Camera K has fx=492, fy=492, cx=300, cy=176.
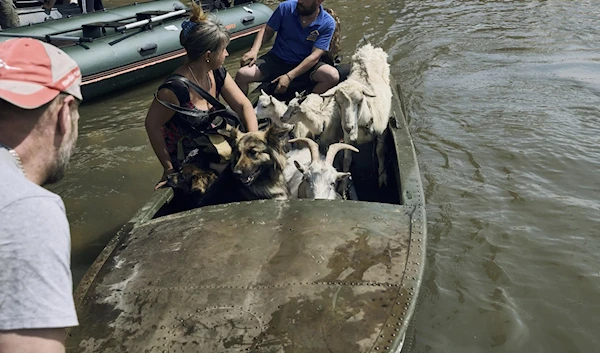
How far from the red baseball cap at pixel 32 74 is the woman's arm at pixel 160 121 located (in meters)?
2.56

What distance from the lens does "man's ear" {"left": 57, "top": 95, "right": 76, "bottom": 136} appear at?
156 centimetres

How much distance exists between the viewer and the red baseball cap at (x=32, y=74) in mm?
1432

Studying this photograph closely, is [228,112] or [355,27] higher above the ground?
[228,112]

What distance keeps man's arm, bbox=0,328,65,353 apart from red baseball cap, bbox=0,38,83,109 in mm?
637

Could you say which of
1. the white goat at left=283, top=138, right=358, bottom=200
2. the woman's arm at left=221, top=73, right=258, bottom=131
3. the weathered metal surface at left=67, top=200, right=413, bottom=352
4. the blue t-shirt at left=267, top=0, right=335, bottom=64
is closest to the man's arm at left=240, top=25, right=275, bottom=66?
the blue t-shirt at left=267, top=0, right=335, bottom=64

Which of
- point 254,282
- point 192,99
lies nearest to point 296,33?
point 192,99

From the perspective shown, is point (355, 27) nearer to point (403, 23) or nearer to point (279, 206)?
point (403, 23)

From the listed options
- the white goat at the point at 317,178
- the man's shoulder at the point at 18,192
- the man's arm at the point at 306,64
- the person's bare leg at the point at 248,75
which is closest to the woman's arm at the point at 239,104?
the white goat at the point at 317,178

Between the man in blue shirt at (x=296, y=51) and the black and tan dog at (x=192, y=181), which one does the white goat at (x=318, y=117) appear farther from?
the black and tan dog at (x=192, y=181)

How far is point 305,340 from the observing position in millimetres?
2627

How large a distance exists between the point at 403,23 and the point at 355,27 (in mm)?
1493

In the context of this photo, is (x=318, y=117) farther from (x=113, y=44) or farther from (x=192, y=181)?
(x=113, y=44)

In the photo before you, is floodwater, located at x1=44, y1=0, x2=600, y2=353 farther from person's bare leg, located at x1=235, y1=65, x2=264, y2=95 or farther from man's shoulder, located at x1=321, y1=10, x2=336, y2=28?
man's shoulder, located at x1=321, y1=10, x2=336, y2=28

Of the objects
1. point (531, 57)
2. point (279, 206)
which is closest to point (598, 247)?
point (279, 206)
